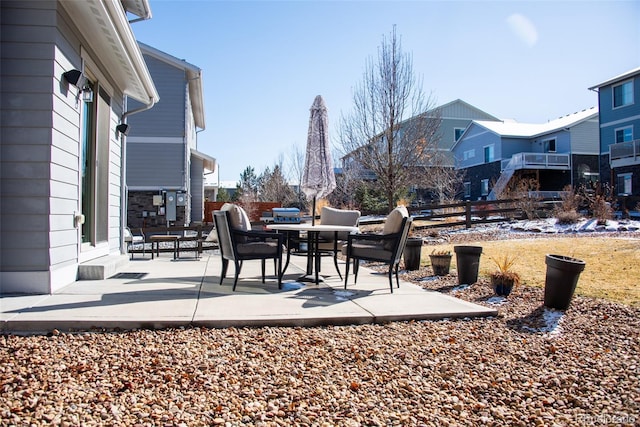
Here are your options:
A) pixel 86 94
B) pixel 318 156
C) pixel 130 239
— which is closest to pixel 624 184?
pixel 318 156

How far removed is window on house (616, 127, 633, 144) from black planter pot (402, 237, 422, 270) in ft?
60.8

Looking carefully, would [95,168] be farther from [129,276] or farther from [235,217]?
[235,217]

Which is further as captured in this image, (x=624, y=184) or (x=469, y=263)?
(x=624, y=184)

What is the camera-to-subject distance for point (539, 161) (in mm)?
22844

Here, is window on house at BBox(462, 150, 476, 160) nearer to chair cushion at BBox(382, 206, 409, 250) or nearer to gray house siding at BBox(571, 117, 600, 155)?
gray house siding at BBox(571, 117, 600, 155)

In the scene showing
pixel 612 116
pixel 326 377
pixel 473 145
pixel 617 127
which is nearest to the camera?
pixel 326 377

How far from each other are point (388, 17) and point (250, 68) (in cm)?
407

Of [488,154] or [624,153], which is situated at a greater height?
[488,154]

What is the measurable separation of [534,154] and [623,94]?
4681 millimetres

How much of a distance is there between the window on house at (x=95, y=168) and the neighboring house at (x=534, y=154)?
2118 centimetres

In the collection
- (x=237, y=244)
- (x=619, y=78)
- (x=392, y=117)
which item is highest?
(x=619, y=78)

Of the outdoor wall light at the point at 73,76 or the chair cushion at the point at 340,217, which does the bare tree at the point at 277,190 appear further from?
the outdoor wall light at the point at 73,76

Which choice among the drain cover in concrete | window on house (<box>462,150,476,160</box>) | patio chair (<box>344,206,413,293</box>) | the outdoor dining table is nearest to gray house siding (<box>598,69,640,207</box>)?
window on house (<box>462,150,476,160</box>)

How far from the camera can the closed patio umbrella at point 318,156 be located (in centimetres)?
607
